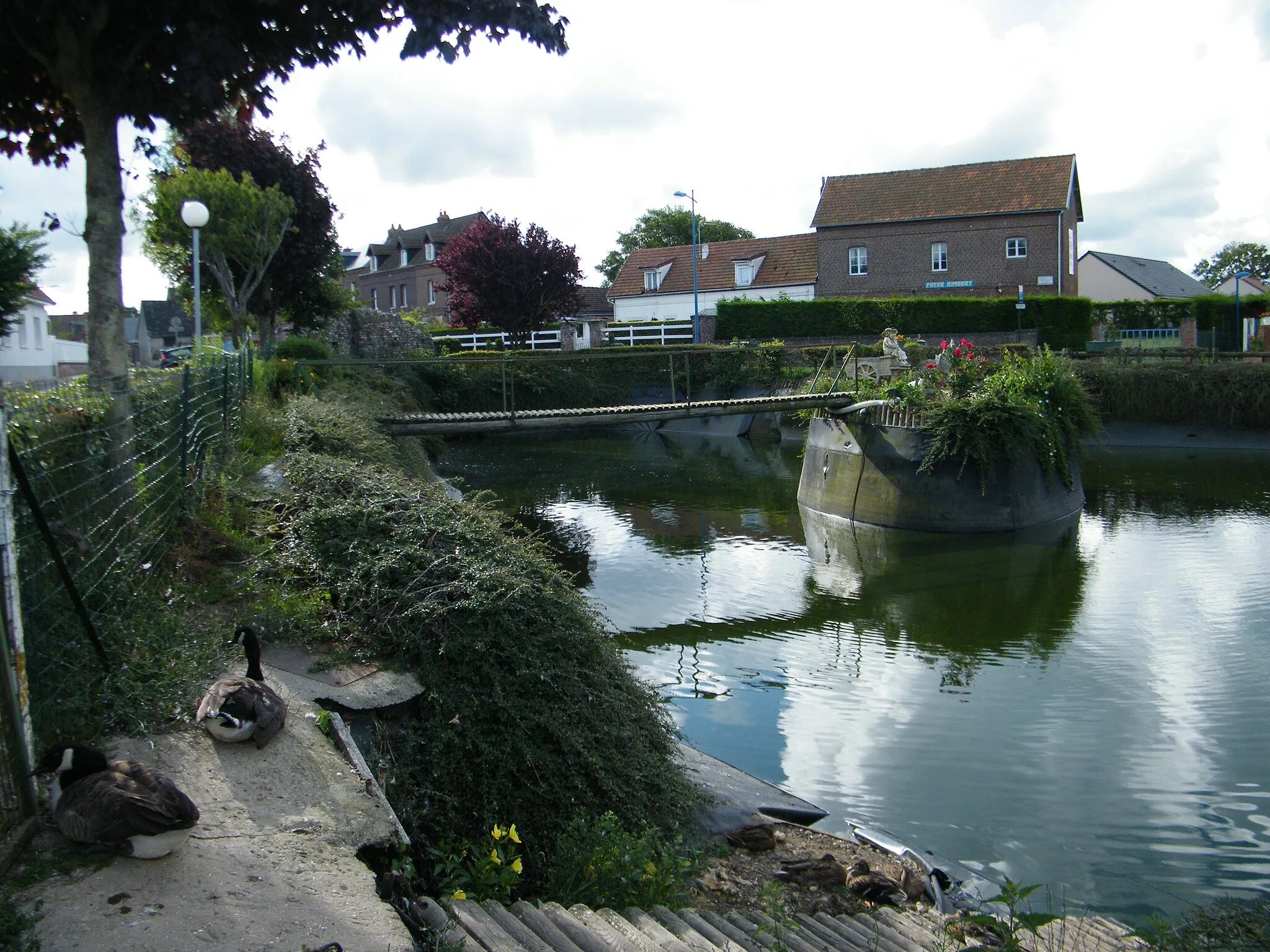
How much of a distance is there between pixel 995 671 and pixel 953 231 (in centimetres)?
3679

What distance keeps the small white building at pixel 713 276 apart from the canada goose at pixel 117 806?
44563 millimetres

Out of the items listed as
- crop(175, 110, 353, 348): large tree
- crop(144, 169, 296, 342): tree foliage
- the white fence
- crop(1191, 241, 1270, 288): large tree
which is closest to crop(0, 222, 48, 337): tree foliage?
crop(144, 169, 296, 342): tree foliage

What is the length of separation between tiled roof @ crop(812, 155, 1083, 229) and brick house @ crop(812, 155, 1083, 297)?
40 millimetres

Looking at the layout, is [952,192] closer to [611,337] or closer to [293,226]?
[611,337]

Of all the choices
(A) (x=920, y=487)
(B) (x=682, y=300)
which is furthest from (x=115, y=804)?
(B) (x=682, y=300)

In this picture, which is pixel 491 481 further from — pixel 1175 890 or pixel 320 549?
pixel 1175 890

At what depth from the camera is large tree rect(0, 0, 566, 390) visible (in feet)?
19.1

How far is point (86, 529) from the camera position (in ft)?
17.1

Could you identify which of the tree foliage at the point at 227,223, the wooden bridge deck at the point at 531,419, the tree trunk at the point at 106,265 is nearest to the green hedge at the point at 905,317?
the tree foliage at the point at 227,223

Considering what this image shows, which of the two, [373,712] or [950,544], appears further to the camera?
[950,544]

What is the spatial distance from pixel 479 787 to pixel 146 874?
200 centimetres

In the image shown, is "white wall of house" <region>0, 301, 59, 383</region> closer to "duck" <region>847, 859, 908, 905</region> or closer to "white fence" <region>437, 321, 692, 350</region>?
"white fence" <region>437, 321, 692, 350</region>

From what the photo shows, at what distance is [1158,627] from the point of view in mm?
Answer: 11719

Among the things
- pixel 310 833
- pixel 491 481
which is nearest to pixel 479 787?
pixel 310 833
